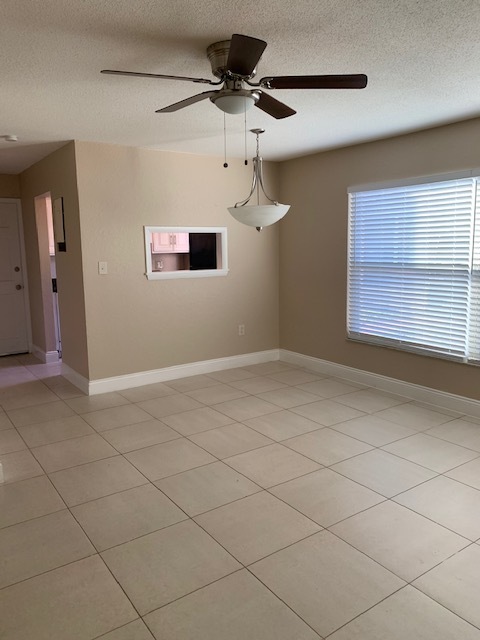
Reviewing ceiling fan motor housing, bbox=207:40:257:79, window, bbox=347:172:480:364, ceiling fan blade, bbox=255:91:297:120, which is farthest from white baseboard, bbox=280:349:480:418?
ceiling fan motor housing, bbox=207:40:257:79

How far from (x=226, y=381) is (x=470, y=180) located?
285 cm

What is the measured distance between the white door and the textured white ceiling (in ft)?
8.36

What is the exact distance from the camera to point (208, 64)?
2457mm

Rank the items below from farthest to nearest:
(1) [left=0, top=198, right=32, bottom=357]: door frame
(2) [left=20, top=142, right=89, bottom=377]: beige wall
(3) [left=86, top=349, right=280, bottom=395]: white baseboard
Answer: (1) [left=0, top=198, right=32, bottom=357]: door frame
(3) [left=86, top=349, right=280, bottom=395]: white baseboard
(2) [left=20, top=142, right=89, bottom=377]: beige wall

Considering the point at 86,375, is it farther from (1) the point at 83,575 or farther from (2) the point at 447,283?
(2) the point at 447,283

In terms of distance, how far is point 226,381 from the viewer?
492 cm

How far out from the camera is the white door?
19.8ft

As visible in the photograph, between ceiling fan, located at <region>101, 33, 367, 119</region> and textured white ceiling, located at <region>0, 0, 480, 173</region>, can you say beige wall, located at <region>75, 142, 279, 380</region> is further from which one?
ceiling fan, located at <region>101, 33, 367, 119</region>

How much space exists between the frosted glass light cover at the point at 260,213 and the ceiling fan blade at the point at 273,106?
33.3 inches

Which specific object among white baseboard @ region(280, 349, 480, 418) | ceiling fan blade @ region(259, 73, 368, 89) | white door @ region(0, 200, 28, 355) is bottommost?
white baseboard @ region(280, 349, 480, 418)

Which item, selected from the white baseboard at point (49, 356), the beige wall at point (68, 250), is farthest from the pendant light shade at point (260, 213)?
the white baseboard at point (49, 356)

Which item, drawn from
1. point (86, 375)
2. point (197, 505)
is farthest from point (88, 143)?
point (197, 505)

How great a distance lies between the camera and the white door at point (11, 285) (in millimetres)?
6035

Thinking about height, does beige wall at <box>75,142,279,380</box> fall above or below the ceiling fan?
below
